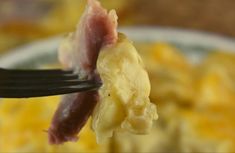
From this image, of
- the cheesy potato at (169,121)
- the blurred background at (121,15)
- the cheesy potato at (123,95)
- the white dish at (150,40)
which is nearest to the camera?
the cheesy potato at (123,95)

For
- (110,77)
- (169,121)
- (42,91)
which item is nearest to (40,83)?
(42,91)

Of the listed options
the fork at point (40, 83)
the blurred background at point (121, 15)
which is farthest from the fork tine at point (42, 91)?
the blurred background at point (121, 15)

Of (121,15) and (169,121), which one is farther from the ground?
(121,15)

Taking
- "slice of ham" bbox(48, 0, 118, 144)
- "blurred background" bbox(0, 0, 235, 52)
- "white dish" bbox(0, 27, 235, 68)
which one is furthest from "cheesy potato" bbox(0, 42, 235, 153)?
"blurred background" bbox(0, 0, 235, 52)

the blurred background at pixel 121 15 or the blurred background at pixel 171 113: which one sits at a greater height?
the blurred background at pixel 121 15

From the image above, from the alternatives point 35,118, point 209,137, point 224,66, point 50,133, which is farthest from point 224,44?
point 50,133

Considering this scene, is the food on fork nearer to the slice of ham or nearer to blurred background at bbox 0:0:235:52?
the slice of ham

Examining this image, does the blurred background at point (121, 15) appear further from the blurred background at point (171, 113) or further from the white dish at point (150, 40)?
the blurred background at point (171, 113)

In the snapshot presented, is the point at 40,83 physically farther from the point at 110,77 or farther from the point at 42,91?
the point at 110,77

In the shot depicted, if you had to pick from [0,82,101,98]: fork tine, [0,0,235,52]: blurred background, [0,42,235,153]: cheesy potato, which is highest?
[0,0,235,52]: blurred background
